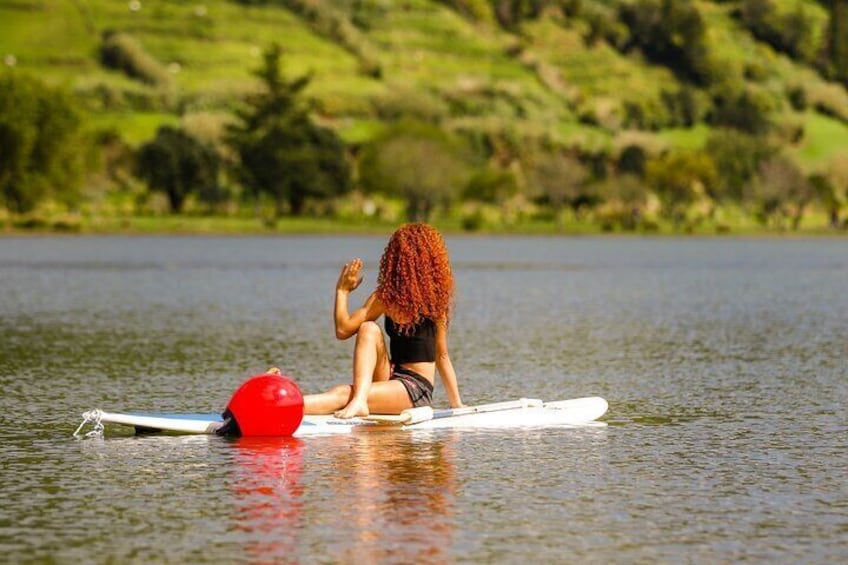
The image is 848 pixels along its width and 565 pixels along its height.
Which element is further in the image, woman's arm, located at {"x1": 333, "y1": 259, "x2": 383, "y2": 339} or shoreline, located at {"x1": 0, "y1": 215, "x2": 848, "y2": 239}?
shoreline, located at {"x1": 0, "y1": 215, "x2": 848, "y2": 239}

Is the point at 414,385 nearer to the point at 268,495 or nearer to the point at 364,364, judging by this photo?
the point at 364,364

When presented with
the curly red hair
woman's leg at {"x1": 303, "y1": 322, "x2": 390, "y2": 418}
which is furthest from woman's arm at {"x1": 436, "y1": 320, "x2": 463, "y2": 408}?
woman's leg at {"x1": 303, "y1": 322, "x2": 390, "y2": 418}

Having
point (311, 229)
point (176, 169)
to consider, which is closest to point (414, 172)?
point (311, 229)

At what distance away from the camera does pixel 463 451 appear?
19.3 meters

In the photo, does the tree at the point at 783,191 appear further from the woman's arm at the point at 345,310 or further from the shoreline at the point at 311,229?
the woman's arm at the point at 345,310

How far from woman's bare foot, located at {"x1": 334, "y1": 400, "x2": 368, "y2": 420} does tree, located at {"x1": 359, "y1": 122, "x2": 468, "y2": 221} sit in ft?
489

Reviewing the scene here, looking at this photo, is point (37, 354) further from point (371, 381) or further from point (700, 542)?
point (700, 542)

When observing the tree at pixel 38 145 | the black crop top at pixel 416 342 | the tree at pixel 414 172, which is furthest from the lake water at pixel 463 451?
the tree at pixel 414 172

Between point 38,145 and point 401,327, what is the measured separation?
12338 cm

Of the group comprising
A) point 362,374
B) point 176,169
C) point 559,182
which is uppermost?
point 176,169

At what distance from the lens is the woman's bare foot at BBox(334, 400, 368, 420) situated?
2052 cm

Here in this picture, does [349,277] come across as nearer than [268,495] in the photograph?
No

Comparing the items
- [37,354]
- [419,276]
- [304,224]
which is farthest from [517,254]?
[419,276]

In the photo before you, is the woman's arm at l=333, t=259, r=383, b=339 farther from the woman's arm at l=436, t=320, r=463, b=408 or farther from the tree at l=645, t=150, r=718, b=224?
the tree at l=645, t=150, r=718, b=224
